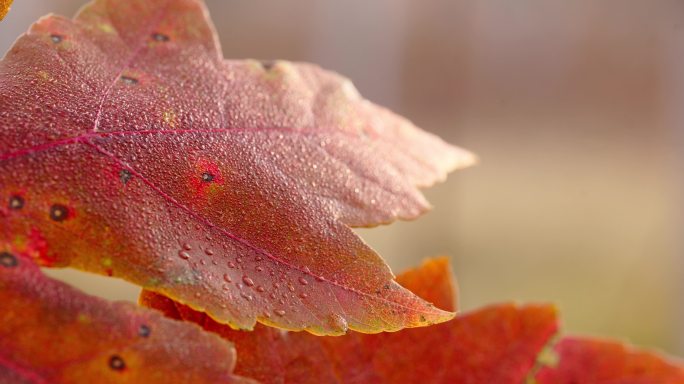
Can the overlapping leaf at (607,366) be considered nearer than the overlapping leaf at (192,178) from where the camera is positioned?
No

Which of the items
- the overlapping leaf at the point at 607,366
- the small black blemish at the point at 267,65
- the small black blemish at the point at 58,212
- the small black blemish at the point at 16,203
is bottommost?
the small black blemish at the point at 16,203

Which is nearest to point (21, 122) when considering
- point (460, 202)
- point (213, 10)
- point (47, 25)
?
point (47, 25)

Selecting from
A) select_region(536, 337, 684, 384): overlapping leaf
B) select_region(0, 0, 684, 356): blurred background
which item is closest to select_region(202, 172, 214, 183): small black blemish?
select_region(536, 337, 684, 384): overlapping leaf

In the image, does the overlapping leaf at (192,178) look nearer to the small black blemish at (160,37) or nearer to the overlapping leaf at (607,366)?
the small black blemish at (160,37)

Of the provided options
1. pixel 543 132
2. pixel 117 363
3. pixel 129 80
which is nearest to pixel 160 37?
pixel 129 80

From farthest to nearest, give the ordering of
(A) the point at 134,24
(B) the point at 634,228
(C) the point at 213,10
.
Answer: (B) the point at 634,228 < (C) the point at 213,10 < (A) the point at 134,24

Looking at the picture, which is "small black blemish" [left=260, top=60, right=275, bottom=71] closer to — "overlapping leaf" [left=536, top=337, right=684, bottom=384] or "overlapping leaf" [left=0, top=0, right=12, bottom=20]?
"overlapping leaf" [left=0, top=0, right=12, bottom=20]

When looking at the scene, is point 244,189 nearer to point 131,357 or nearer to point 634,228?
point 131,357

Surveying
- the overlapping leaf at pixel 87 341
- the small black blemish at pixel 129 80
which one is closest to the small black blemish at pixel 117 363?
the overlapping leaf at pixel 87 341
